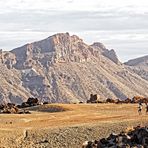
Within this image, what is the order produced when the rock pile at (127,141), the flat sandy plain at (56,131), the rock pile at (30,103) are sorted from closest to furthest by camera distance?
the rock pile at (127,141)
the flat sandy plain at (56,131)
the rock pile at (30,103)

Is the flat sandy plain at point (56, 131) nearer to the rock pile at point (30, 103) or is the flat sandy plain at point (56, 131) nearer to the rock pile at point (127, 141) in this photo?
the rock pile at point (127, 141)

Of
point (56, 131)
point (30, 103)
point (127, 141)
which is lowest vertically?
point (56, 131)

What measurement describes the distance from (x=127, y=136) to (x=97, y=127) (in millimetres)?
12038

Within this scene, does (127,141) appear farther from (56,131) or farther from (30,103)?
(30,103)

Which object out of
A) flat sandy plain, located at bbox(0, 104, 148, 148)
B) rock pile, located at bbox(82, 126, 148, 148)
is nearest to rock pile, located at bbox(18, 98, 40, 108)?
flat sandy plain, located at bbox(0, 104, 148, 148)

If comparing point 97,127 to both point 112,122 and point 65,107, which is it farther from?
point 65,107

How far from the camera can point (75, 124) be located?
5106 centimetres

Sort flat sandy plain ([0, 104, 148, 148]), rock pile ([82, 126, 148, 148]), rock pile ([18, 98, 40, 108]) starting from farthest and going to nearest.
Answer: rock pile ([18, 98, 40, 108]) → flat sandy plain ([0, 104, 148, 148]) → rock pile ([82, 126, 148, 148])

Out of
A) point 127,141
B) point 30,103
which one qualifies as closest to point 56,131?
point 127,141

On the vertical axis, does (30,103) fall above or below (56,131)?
above

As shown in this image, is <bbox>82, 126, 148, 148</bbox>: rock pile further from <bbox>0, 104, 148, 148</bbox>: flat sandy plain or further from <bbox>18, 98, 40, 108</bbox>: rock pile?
<bbox>18, 98, 40, 108</bbox>: rock pile

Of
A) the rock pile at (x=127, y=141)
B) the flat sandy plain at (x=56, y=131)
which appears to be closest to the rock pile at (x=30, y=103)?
the flat sandy plain at (x=56, y=131)

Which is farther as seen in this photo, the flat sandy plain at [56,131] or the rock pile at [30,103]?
the rock pile at [30,103]

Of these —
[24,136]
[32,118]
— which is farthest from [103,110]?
[24,136]
